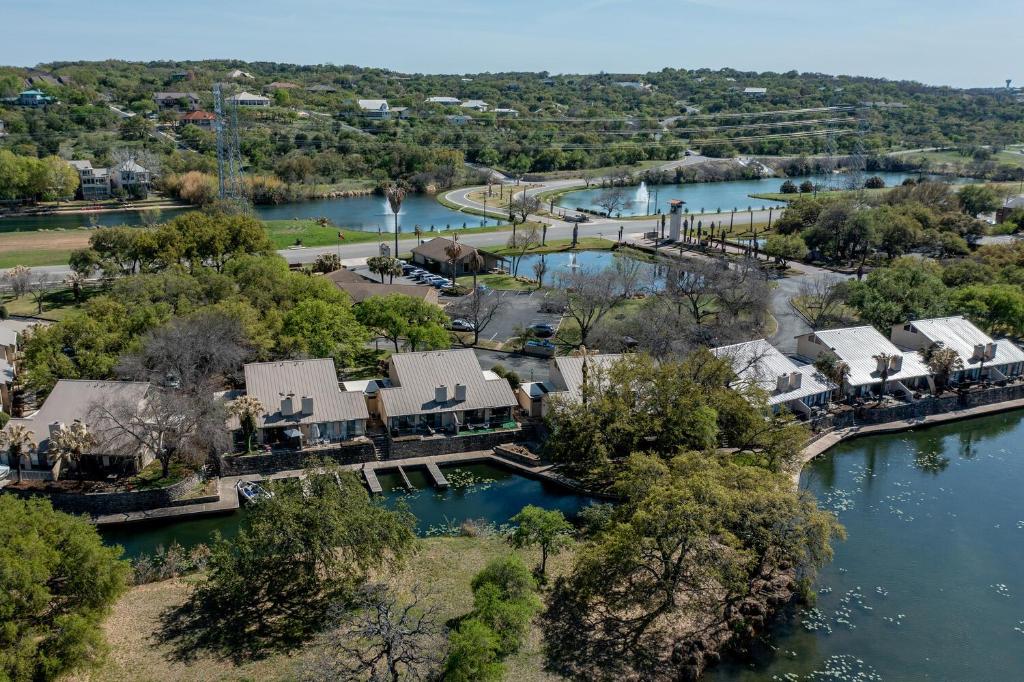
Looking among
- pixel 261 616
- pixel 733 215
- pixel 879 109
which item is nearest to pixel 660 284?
pixel 733 215

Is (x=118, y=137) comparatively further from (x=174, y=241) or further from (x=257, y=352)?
(x=257, y=352)

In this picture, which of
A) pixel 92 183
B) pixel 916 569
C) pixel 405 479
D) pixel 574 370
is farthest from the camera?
pixel 92 183

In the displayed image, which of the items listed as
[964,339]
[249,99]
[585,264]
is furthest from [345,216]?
[249,99]

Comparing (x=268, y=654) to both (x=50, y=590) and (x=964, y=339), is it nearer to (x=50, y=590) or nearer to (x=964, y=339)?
(x=50, y=590)

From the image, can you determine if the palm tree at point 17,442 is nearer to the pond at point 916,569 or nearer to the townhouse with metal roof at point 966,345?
the pond at point 916,569

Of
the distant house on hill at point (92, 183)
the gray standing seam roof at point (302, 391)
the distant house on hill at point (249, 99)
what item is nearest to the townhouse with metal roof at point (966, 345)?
the gray standing seam roof at point (302, 391)
